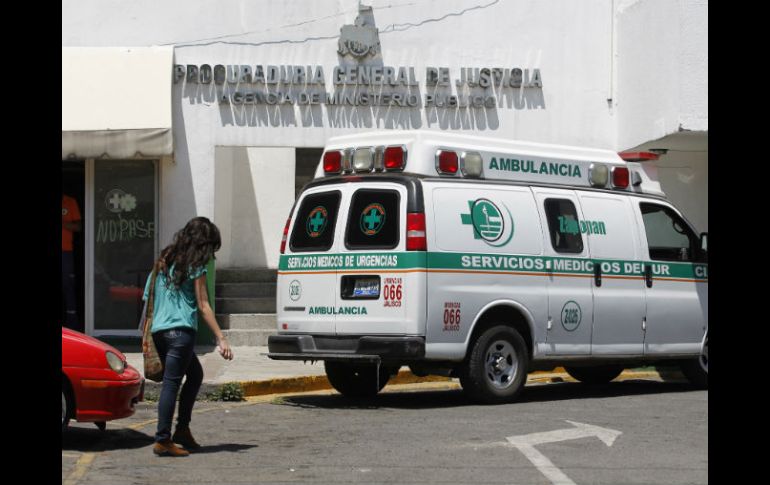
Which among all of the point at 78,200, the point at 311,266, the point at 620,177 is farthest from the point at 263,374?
the point at 78,200

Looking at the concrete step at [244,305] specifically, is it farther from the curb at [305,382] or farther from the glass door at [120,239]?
the curb at [305,382]

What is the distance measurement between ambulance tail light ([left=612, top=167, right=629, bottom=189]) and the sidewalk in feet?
9.53

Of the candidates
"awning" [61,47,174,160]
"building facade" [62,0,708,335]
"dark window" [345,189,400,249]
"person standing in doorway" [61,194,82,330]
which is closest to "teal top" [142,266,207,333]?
"dark window" [345,189,400,249]

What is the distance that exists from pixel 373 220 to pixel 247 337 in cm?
560

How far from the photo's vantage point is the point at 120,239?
1670 centimetres

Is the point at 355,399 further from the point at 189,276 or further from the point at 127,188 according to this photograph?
the point at 127,188

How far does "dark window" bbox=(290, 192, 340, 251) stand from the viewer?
11.4 metres

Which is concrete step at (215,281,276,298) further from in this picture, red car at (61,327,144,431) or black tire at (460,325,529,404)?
red car at (61,327,144,431)

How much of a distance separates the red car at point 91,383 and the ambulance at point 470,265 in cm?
264

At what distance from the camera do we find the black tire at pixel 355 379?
39.9ft

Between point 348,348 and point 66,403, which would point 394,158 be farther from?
point 66,403

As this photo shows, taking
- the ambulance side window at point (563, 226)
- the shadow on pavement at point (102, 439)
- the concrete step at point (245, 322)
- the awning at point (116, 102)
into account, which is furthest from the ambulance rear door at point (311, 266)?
the concrete step at point (245, 322)
